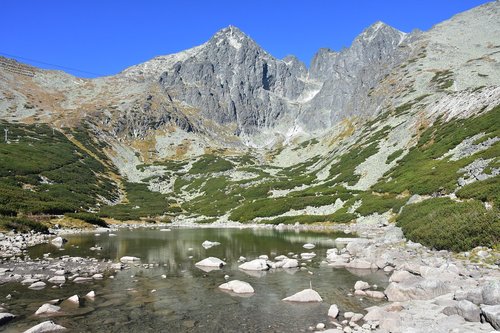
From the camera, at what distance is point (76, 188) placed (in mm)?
106625

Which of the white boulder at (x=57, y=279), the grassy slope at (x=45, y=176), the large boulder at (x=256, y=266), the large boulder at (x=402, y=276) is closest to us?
the large boulder at (x=402, y=276)

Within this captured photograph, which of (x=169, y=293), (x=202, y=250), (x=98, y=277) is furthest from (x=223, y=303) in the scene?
(x=202, y=250)

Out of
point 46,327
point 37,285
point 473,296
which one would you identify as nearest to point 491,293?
point 473,296

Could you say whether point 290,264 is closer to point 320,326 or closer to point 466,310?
point 320,326

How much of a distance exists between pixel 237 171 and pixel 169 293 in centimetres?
13700

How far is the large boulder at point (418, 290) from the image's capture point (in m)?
18.2

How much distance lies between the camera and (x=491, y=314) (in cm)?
1262

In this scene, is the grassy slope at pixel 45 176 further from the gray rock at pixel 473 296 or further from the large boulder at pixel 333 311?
the gray rock at pixel 473 296

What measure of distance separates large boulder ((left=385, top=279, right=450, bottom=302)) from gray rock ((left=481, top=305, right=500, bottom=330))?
16.1 ft

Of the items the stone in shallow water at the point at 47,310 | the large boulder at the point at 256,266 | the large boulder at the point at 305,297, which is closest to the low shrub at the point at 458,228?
the large boulder at the point at 305,297

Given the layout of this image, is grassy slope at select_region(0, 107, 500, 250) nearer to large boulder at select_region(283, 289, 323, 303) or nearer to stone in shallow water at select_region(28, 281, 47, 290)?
large boulder at select_region(283, 289, 323, 303)

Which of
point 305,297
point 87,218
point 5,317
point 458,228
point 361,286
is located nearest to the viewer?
point 5,317

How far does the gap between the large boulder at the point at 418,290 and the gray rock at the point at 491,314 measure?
16.1 feet

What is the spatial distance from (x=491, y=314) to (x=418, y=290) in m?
5.97
